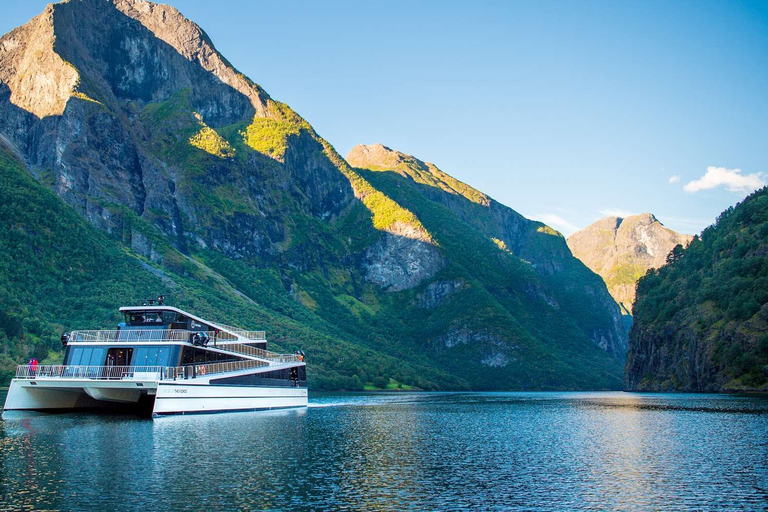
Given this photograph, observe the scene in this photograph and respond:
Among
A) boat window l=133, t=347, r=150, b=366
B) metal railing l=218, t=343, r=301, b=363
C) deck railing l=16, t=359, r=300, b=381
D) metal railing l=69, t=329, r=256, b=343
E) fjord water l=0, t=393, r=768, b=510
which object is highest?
metal railing l=69, t=329, r=256, b=343

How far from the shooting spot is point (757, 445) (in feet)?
162

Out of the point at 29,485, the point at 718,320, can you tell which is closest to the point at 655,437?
the point at 29,485

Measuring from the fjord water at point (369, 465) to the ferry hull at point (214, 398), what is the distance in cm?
328

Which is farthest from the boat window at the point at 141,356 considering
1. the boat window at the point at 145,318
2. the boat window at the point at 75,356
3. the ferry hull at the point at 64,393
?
the boat window at the point at 75,356

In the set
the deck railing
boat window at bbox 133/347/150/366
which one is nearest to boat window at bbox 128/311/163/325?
boat window at bbox 133/347/150/366

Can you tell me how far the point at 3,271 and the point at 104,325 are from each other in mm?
33498

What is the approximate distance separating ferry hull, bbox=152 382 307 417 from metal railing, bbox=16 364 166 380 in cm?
223

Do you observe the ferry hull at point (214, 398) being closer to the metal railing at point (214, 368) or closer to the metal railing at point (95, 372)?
the metal railing at point (214, 368)


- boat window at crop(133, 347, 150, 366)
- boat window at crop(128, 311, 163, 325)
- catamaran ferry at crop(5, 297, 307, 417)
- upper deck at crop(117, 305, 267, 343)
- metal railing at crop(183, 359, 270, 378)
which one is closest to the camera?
catamaran ferry at crop(5, 297, 307, 417)

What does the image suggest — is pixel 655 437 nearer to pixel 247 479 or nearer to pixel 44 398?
pixel 247 479

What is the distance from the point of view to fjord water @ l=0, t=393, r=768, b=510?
3078cm

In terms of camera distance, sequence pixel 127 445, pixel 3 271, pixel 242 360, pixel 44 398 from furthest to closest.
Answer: pixel 3 271, pixel 242 360, pixel 44 398, pixel 127 445

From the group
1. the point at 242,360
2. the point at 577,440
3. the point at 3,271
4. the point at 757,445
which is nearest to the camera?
the point at 757,445

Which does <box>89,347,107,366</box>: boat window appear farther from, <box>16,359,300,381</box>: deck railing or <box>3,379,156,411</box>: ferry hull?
<box>3,379,156,411</box>: ferry hull
